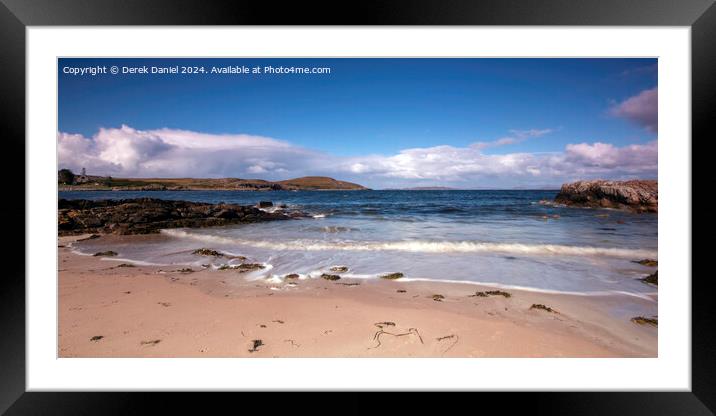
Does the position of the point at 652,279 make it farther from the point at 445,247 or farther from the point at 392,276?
the point at 392,276

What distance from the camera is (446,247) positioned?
4.72m

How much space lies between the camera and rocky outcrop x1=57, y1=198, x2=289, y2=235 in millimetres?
5809

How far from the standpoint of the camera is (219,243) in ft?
17.5

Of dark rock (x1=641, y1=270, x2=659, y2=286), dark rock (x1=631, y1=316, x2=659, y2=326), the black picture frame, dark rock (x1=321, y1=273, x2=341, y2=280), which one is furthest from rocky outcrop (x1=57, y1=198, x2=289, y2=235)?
dark rock (x1=641, y1=270, x2=659, y2=286)

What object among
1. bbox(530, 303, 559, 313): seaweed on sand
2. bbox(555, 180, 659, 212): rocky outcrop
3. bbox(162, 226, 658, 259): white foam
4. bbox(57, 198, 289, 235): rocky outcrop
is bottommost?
bbox(530, 303, 559, 313): seaweed on sand

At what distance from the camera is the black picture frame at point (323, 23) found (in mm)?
1517

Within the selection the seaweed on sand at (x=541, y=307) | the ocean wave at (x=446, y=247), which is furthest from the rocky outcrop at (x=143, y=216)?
the seaweed on sand at (x=541, y=307)

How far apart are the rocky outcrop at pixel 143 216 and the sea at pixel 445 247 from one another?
0.32 meters

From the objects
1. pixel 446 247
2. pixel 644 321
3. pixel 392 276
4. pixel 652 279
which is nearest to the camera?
pixel 644 321

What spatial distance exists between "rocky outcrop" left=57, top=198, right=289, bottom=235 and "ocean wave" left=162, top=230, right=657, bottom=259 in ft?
6.71

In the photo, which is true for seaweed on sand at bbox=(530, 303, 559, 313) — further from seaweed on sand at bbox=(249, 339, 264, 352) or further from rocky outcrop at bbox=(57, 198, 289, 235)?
rocky outcrop at bbox=(57, 198, 289, 235)

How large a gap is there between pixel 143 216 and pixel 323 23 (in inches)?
281

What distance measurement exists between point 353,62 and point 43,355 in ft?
10.2

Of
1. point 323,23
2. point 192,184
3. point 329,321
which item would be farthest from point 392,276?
point 192,184
